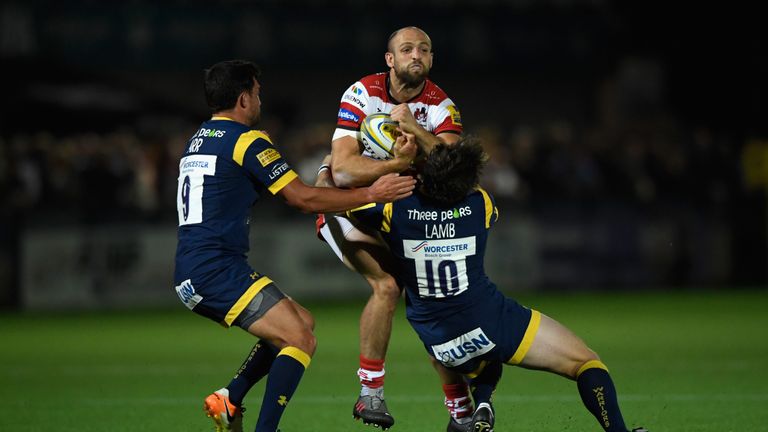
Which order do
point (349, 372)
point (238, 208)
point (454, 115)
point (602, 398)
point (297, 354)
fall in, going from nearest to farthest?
point (602, 398)
point (297, 354)
point (238, 208)
point (454, 115)
point (349, 372)

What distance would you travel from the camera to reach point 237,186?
24.5 feet

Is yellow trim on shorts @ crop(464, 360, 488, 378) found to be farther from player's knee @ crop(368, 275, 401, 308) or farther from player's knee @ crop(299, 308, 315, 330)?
player's knee @ crop(368, 275, 401, 308)

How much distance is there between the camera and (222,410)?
302 inches

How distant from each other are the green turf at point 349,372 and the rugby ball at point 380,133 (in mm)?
1810

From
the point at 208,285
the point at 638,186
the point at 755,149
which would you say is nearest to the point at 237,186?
the point at 208,285

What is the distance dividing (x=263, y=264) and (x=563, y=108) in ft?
45.2

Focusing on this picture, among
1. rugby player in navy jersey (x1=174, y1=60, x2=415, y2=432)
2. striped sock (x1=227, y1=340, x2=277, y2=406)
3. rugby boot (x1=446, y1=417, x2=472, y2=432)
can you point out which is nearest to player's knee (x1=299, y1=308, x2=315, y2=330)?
rugby player in navy jersey (x1=174, y1=60, x2=415, y2=432)

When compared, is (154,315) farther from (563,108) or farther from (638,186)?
(563,108)

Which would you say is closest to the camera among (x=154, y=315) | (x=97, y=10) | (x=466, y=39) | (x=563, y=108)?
(x=154, y=315)

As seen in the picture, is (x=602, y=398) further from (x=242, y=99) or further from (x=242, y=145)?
(x=242, y=99)

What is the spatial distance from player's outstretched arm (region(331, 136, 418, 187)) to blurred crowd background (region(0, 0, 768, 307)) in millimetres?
8817

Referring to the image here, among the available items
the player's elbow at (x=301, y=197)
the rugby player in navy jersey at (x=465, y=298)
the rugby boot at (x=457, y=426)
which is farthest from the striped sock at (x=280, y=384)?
the rugby boot at (x=457, y=426)

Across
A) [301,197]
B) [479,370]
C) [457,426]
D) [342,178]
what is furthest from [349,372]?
[301,197]

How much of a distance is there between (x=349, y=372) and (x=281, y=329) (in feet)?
13.5
